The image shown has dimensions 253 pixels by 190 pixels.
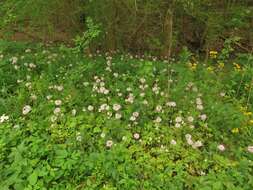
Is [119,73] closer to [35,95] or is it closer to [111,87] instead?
[111,87]

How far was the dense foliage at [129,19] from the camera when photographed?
18.9 ft

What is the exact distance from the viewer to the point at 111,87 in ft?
15.0

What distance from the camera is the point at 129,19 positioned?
6312 mm

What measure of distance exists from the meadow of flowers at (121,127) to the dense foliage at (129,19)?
3.20 feet

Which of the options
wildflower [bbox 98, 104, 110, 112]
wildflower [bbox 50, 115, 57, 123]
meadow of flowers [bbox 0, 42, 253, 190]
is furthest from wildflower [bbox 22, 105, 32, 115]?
wildflower [bbox 98, 104, 110, 112]

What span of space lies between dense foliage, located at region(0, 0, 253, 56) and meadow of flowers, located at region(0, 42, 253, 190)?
3.20 feet

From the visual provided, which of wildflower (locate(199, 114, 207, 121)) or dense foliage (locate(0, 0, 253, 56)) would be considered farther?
dense foliage (locate(0, 0, 253, 56))

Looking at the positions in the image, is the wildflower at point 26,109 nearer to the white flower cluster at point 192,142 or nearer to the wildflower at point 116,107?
the wildflower at point 116,107

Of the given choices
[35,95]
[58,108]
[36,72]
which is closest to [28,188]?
[58,108]

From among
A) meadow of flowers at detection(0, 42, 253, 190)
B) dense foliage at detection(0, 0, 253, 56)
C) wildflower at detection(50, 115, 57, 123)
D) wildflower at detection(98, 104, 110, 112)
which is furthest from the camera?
dense foliage at detection(0, 0, 253, 56)

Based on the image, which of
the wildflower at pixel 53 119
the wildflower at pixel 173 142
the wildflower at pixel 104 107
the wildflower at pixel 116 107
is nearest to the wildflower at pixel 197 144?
the wildflower at pixel 173 142

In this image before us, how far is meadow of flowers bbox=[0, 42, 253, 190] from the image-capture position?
→ 3.31 meters

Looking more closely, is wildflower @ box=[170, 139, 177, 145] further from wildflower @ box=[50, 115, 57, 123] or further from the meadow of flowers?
wildflower @ box=[50, 115, 57, 123]

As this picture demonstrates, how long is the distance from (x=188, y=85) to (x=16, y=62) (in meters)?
2.73
